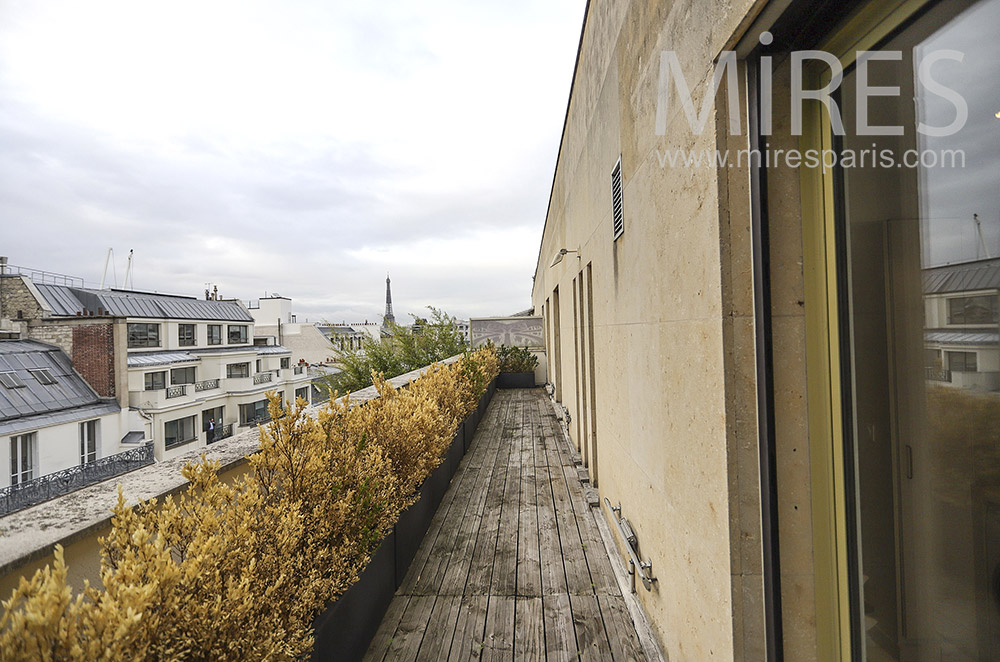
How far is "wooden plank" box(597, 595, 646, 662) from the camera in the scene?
7.40 feet

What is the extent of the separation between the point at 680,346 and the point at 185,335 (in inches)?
1348

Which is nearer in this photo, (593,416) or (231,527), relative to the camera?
(231,527)

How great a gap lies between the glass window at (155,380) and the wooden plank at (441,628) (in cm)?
2630

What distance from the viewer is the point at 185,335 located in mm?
28250

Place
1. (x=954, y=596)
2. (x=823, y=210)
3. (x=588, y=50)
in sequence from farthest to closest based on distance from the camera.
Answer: (x=588, y=50) → (x=823, y=210) → (x=954, y=596)

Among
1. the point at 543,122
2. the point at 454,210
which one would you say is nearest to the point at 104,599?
the point at 543,122

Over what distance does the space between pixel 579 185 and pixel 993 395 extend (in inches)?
173

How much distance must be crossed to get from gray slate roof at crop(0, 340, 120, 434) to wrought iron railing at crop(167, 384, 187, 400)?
3.35 m

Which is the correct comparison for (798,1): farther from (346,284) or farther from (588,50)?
(346,284)

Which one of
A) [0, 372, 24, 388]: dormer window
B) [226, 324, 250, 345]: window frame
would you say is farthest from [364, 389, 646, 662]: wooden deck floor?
[226, 324, 250, 345]: window frame

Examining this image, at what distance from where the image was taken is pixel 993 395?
74 cm

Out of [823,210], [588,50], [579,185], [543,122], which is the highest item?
[543,122]

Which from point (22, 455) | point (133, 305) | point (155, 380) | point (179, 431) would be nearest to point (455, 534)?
point (22, 455)

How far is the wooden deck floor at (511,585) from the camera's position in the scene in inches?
92.4
